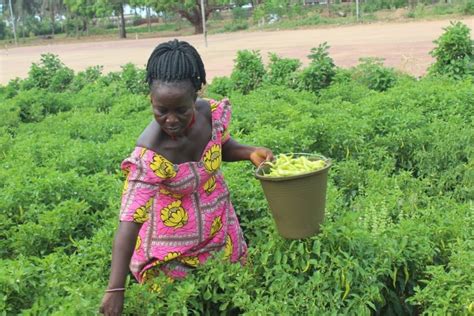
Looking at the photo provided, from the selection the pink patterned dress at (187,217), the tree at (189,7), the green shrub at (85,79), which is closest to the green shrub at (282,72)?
the green shrub at (85,79)

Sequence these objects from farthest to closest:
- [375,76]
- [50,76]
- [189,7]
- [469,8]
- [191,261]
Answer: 1. [189,7]
2. [469,8]
3. [50,76]
4. [375,76]
5. [191,261]

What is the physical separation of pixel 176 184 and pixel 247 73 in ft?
28.0

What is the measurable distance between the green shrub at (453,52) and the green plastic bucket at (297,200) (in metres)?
7.98

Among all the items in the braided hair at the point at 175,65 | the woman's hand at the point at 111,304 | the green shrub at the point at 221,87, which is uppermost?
the braided hair at the point at 175,65

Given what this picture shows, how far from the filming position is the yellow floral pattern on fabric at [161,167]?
2.92 m

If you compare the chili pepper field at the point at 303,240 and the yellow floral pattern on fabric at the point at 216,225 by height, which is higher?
the yellow floral pattern on fabric at the point at 216,225

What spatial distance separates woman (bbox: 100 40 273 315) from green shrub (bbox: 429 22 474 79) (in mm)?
7841

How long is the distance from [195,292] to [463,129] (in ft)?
13.2

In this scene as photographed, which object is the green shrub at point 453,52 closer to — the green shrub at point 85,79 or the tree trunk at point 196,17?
the green shrub at point 85,79

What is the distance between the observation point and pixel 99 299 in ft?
9.52

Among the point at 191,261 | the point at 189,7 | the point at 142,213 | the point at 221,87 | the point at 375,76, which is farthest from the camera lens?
the point at 189,7

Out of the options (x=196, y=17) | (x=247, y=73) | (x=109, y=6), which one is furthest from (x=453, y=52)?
(x=109, y=6)

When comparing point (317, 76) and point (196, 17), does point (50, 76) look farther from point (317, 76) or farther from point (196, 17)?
point (196, 17)

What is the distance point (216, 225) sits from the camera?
332 cm
